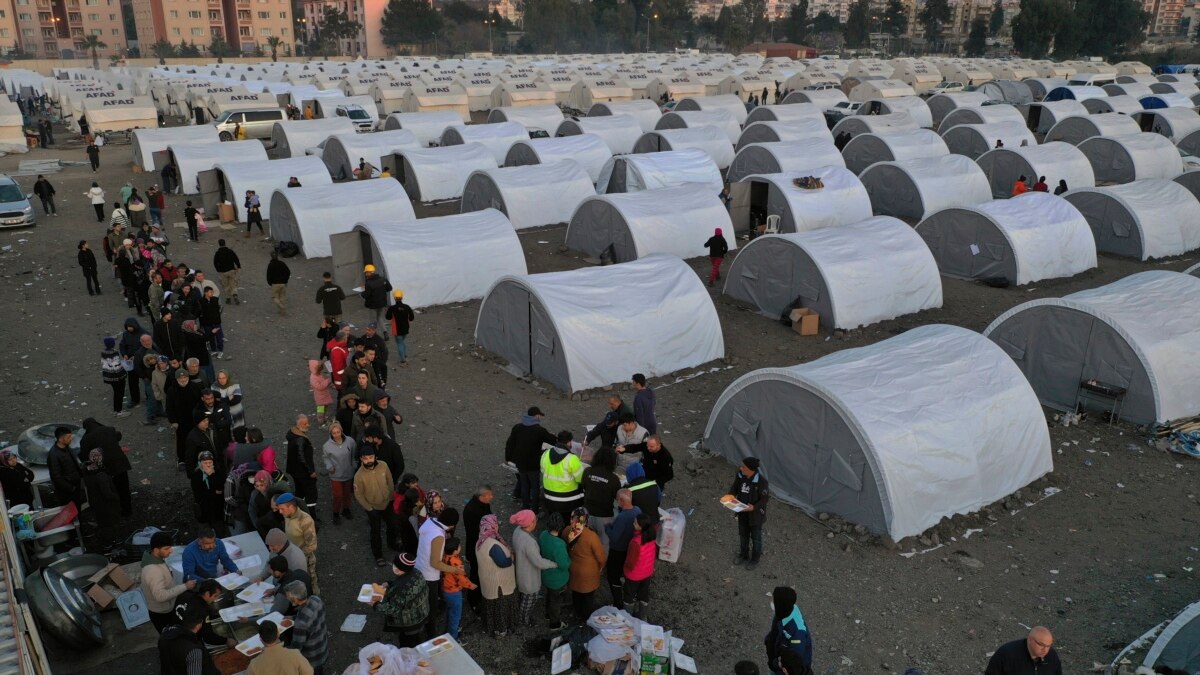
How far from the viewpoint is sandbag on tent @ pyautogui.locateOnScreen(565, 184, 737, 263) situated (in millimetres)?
20438

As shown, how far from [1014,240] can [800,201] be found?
546cm

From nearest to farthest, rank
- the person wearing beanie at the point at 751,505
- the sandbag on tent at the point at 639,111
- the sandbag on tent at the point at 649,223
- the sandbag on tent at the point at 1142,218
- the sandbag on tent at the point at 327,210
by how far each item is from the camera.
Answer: the person wearing beanie at the point at 751,505 < the sandbag on tent at the point at 649,223 < the sandbag on tent at the point at 327,210 < the sandbag on tent at the point at 1142,218 < the sandbag on tent at the point at 639,111

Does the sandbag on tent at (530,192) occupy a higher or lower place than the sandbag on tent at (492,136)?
lower

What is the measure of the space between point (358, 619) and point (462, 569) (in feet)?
4.82

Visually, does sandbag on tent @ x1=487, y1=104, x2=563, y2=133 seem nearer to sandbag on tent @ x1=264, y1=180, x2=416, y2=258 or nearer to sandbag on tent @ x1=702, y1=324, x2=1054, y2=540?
sandbag on tent @ x1=264, y1=180, x2=416, y2=258

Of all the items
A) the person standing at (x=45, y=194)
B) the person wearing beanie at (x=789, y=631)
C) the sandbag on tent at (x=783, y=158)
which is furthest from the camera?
the sandbag on tent at (x=783, y=158)

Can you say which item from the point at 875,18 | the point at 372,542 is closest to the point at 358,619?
the point at 372,542

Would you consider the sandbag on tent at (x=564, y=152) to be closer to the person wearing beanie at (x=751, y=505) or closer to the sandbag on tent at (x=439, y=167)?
the sandbag on tent at (x=439, y=167)

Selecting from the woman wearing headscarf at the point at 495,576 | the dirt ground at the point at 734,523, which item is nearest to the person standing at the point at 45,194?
the dirt ground at the point at 734,523

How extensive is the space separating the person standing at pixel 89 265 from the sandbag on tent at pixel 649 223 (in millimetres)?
11062

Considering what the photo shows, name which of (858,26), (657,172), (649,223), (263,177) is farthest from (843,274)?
(858,26)

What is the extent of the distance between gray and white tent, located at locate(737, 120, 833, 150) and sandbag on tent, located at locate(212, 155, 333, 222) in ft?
52.4

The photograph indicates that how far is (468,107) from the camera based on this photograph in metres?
52.9

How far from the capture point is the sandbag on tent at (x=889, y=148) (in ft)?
98.0
